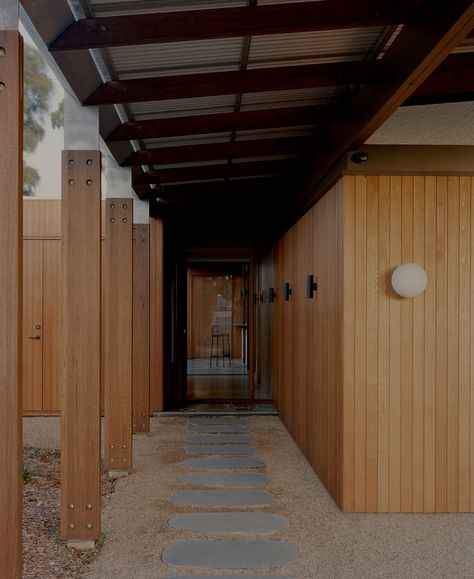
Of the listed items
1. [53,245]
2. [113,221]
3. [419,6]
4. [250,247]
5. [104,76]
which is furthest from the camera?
[250,247]

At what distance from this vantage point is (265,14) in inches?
101

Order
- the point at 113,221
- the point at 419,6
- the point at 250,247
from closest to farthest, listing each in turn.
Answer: the point at 419,6, the point at 113,221, the point at 250,247

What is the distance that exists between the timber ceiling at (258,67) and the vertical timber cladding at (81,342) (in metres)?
0.51

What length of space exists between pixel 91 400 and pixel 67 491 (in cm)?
57

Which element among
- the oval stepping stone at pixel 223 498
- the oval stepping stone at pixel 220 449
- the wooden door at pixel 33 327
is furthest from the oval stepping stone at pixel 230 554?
the wooden door at pixel 33 327

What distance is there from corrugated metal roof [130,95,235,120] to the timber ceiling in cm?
1

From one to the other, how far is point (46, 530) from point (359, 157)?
321cm

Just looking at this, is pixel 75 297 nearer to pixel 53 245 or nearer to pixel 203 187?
pixel 203 187

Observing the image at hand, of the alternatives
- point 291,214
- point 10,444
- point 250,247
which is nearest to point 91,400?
point 10,444

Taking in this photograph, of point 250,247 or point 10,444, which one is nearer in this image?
point 10,444

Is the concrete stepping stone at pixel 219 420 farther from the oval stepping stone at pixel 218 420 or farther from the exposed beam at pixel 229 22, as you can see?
the exposed beam at pixel 229 22

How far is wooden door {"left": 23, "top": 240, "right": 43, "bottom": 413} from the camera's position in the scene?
25.2ft

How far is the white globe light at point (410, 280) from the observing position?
3975mm

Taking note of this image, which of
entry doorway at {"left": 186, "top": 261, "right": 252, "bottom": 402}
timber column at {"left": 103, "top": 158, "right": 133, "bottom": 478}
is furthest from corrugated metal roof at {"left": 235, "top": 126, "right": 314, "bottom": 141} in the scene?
entry doorway at {"left": 186, "top": 261, "right": 252, "bottom": 402}
